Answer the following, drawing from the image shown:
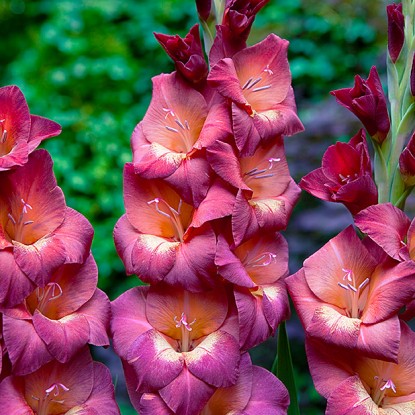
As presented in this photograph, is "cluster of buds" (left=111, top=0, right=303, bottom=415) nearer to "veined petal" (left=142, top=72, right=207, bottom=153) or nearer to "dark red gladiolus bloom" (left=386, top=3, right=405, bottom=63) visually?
"veined petal" (left=142, top=72, right=207, bottom=153)

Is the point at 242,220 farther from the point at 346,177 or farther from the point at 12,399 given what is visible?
the point at 12,399

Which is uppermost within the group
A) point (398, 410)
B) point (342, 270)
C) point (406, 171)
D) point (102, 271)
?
point (406, 171)

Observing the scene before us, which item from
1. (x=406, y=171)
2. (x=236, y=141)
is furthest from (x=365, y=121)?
(x=236, y=141)

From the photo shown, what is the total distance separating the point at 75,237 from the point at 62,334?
15 centimetres

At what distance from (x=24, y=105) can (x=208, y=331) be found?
46 centimetres

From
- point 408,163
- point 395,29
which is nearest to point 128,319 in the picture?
point 408,163

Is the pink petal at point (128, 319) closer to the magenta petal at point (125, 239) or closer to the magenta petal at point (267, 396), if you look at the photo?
the magenta petal at point (125, 239)

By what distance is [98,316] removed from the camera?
4.15 ft

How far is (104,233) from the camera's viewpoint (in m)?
2.97

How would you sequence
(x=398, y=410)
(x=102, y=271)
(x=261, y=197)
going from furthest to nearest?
(x=102, y=271) → (x=261, y=197) → (x=398, y=410)

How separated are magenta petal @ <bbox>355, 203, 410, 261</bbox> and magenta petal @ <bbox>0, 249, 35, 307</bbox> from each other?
0.51 m

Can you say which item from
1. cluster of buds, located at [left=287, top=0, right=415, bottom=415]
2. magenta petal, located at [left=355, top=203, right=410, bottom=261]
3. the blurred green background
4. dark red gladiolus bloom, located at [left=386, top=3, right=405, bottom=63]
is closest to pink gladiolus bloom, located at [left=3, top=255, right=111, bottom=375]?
cluster of buds, located at [left=287, top=0, right=415, bottom=415]

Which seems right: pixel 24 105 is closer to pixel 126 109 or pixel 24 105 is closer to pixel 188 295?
pixel 188 295

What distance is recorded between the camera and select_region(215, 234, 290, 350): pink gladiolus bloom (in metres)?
1.22
